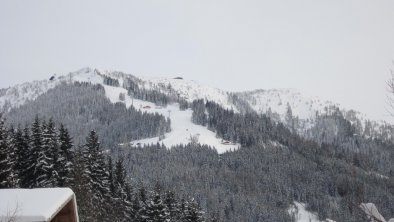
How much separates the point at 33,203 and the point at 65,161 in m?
32.9

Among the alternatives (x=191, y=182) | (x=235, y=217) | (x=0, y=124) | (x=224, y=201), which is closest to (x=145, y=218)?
(x=0, y=124)

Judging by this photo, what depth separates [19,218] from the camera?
259 inches

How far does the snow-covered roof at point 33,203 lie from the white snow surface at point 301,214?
176m

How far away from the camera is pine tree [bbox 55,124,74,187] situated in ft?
120

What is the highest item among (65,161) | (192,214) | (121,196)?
(65,161)

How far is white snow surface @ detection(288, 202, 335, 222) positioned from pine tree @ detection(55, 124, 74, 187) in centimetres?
14686

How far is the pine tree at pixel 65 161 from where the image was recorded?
36.5 metres

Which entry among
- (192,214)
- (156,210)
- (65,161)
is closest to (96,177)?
(65,161)

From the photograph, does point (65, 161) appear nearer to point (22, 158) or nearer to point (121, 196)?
point (22, 158)

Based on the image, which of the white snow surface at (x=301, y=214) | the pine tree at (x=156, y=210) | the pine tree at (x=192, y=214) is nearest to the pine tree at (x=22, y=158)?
the pine tree at (x=156, y=210)

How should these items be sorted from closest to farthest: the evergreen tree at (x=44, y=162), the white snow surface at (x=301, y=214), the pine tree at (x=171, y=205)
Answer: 1. the evergreen tree at (x=44, y=162)
2. the pine tree at (x=171, y=205)
3. the white snow surface at (x=301, y=214)

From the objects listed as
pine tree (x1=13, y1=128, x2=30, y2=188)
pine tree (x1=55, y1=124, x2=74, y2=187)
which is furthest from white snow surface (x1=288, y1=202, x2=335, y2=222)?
pine tree (x1=13, y1=128, x2=30, y2=188)

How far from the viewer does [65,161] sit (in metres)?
38.6

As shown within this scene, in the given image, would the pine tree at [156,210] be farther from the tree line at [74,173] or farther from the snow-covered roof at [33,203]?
the snow-covered roof at [33,203]
